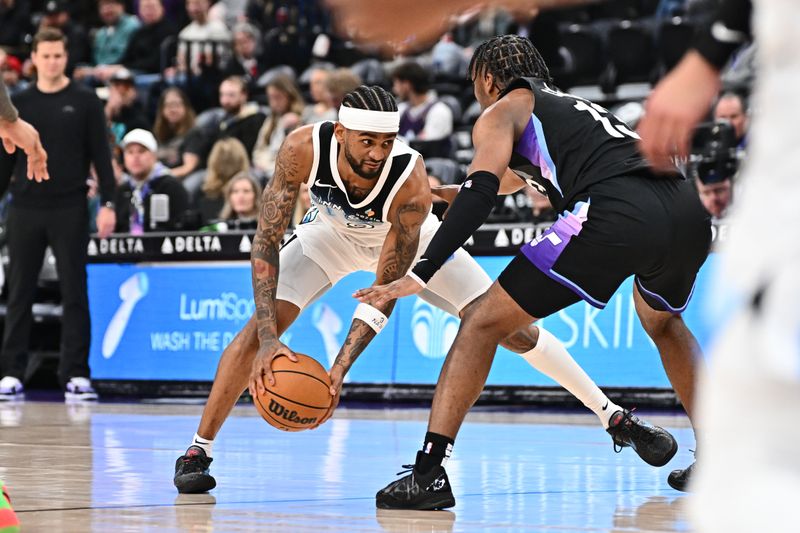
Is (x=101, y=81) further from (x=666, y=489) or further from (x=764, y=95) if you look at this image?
(x=764, y=95)

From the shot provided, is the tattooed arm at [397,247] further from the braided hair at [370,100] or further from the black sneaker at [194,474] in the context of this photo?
the black sneaker at [194,474]

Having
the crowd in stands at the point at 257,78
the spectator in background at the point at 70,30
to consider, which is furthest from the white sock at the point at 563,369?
the spectator in background at the point at 70,30

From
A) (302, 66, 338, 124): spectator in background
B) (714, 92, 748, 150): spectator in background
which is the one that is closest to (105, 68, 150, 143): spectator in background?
(302, 66, 338, 124): spectator in background

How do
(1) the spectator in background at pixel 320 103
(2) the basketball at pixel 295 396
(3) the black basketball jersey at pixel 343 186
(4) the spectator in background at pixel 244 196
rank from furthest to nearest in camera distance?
(1) the spectator in background at pixel 320 103 < (4) the spectator in background at pixel 244 196 < (3) the black basketball jersey at pixel 343 186 < (2) the basketball at pixel 295 396

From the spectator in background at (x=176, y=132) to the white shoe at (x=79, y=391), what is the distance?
416 centimetres

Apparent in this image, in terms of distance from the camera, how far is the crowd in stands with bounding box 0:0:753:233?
12625mm

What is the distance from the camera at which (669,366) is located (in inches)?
234

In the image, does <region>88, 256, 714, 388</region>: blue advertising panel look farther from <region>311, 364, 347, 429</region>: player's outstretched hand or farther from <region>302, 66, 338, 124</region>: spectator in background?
<region>311, 364, 347, 429</region>: player's outstretched hand

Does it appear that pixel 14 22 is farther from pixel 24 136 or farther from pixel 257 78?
pixel 24 136

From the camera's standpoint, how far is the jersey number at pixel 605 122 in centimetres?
559

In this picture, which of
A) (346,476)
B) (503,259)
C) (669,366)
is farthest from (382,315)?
(503,259)

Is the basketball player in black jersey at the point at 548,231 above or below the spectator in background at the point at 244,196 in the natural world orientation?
above

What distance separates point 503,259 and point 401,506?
5452mm

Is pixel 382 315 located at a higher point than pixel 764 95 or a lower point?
lower
